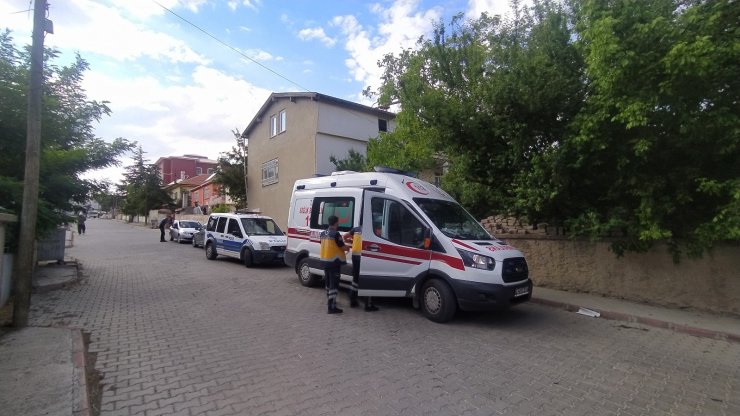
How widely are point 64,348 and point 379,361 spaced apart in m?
3.98

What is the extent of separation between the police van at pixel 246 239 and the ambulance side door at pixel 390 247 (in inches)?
263

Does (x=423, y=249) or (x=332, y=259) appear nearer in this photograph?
(x=423, y=249)

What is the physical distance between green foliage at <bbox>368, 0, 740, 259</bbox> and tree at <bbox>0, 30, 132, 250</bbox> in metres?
8.55

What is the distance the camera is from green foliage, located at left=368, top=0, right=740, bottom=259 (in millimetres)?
6590

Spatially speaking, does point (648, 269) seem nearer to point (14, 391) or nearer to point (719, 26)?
point (719, 26)

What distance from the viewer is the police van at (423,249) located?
6.71 metres

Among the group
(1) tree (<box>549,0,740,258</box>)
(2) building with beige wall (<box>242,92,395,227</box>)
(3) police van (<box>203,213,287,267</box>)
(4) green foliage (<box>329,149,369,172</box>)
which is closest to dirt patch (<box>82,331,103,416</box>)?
(1) tree (<box>549,0,740,258</box>)

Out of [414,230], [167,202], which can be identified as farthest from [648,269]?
[167,202]

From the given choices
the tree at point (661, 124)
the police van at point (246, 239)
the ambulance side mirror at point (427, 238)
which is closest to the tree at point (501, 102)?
the tree at point (661, 124)

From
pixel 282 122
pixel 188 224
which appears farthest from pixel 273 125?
pixel 188 224

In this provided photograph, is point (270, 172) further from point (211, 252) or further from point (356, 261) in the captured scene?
point (356, 261)

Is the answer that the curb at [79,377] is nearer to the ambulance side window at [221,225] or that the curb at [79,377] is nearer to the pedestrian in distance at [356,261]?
the pedestrian in distance at [356,261]

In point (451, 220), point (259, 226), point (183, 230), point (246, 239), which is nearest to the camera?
point (451, 220)

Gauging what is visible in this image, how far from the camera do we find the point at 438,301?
7.07 meters
